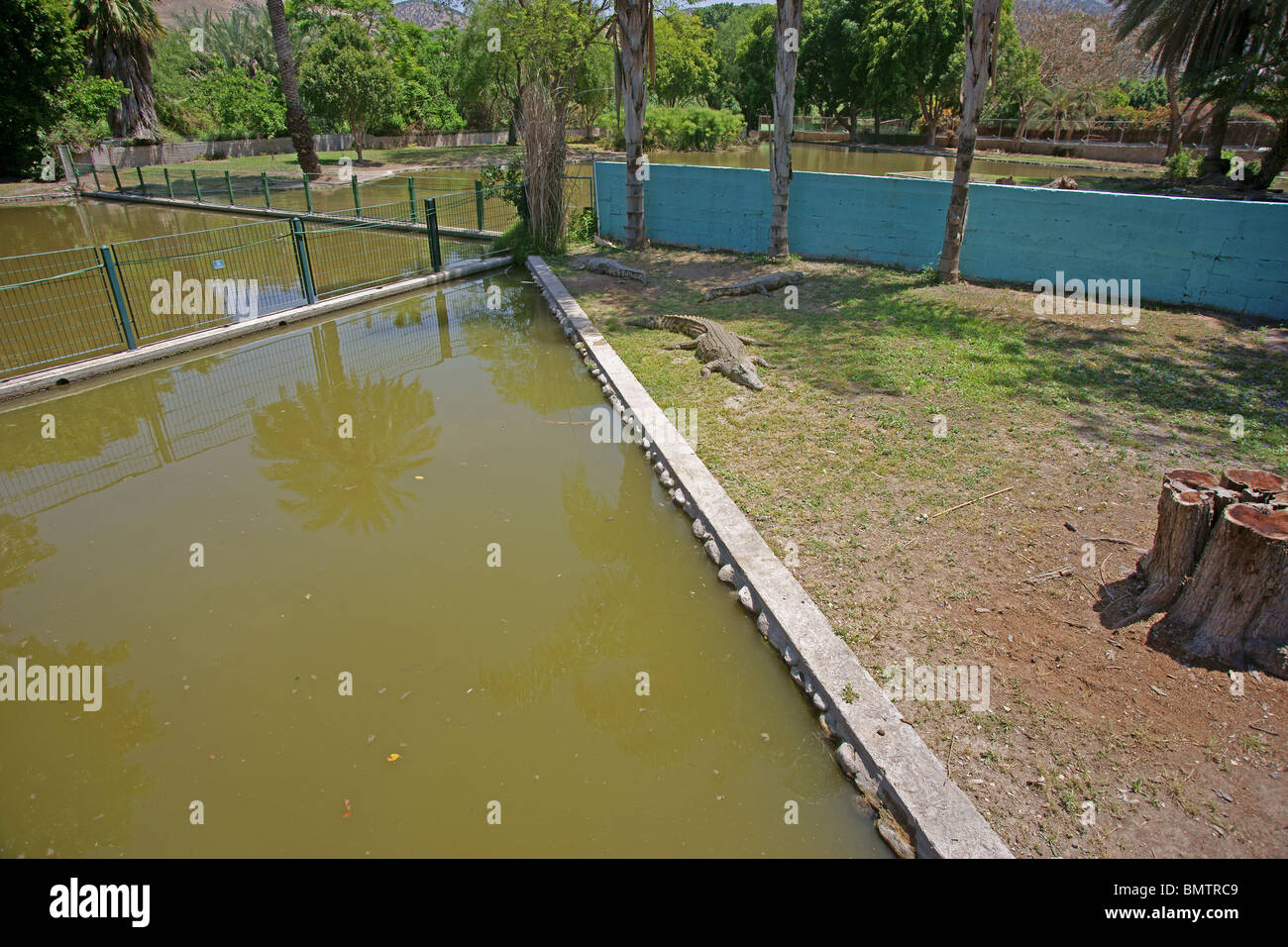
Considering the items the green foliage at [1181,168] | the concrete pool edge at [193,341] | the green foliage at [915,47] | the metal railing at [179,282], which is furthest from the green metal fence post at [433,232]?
the green foliage at [915,47]

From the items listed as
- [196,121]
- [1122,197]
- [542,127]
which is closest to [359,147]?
[196,121]

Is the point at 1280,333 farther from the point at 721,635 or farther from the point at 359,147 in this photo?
the point at 359,147

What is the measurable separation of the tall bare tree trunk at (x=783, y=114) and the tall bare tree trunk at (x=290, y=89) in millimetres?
16610

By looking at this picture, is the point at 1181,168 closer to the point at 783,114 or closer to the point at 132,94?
the point at 783,114

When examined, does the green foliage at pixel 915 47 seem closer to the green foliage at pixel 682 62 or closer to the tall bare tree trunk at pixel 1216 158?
the green foliage at pixel 682 62

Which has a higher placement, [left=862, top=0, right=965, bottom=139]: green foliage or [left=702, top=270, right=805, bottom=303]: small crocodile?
[left=862, top=0, right=965, bottom=139]: green foliage

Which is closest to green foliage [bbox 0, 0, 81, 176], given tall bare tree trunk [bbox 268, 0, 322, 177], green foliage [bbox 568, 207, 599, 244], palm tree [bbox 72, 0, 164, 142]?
tall bare tree trunk [bbox 268, 0, 322, 177]

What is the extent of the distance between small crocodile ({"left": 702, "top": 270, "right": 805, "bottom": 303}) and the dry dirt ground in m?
0.66

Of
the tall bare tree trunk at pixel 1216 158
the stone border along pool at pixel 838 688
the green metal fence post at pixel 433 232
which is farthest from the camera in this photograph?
the tall bare tree trunk at pixel 1216 158

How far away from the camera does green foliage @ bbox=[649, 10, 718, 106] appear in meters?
42.3

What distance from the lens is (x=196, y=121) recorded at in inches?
1614

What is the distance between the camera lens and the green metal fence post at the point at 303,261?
10.1m

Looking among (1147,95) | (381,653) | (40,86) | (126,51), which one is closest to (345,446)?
(381,653)

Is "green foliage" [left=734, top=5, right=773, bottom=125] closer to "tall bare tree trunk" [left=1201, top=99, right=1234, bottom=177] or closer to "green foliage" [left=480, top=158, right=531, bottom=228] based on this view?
"tall bare tree trunk" [left=1201, top=99, right=1234, bottom=177]
